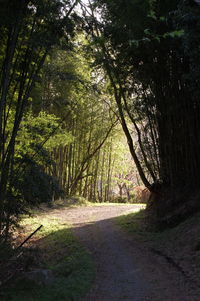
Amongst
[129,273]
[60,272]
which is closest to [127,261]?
[129,273]

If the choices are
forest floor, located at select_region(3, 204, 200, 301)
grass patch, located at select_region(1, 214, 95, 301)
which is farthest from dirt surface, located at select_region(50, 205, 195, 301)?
grass patch, located at select_region(1, 214, 95, 301)

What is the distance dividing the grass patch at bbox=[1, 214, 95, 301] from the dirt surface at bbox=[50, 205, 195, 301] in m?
0.16

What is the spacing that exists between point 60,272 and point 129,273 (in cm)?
98

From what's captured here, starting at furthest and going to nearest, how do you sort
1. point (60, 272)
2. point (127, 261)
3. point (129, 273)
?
point (127, 261) → point (60, 272) → point (129, 273)

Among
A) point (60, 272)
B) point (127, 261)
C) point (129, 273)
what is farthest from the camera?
point (127, 261)

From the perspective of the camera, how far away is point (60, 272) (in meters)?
4.11

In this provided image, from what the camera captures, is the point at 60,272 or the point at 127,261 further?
the point at 127,261

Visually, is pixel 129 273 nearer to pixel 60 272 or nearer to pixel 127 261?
pixel 127 261

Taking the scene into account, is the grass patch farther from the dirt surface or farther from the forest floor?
Answer: the dirt surface

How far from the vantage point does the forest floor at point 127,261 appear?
3.28 metres

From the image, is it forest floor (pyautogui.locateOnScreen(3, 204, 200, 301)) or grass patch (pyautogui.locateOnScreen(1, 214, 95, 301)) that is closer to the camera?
grass patch (pyautogui.locateOnScreen(1, 214, 95, 301))

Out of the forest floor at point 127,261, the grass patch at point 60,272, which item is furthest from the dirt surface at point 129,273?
the grass patch at point 60,272

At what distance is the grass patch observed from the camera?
3.11 m

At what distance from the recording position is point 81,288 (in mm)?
3443
